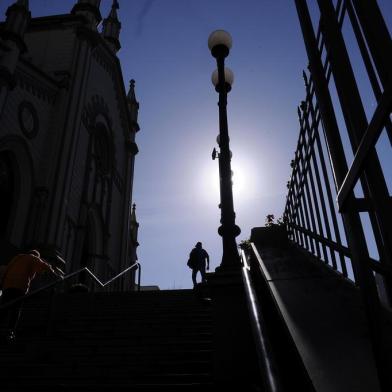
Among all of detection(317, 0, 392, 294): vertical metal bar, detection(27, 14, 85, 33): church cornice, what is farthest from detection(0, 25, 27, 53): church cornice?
detection(317, 0, 392, 294): vertical metal bar

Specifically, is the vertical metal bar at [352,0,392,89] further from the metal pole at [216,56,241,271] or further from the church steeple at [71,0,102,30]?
the church steeple at [71,0,102,30]

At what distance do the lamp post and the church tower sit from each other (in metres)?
8.06

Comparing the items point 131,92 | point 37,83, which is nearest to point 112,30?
point 131,92

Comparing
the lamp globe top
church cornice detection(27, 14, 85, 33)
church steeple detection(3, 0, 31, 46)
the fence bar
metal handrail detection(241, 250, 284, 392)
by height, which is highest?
church cornice detection(27, 14, 85, 33)

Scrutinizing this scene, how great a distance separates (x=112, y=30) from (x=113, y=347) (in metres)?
21.8

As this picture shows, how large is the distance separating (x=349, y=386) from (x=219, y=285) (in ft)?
9.43

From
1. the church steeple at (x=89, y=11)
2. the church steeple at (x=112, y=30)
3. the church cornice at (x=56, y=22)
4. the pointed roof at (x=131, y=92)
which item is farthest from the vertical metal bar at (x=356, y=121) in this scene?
the pointed roof at (x=131, y=92)

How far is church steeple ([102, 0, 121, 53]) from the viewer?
75.5 ft

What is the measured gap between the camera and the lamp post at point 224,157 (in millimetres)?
5246

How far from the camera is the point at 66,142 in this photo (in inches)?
603

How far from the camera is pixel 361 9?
6.26 feet

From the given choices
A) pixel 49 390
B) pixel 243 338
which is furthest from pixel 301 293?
pixel 49 390

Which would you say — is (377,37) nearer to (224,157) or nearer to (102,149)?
(224,157)

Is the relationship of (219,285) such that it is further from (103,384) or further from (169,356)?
(103,384)
